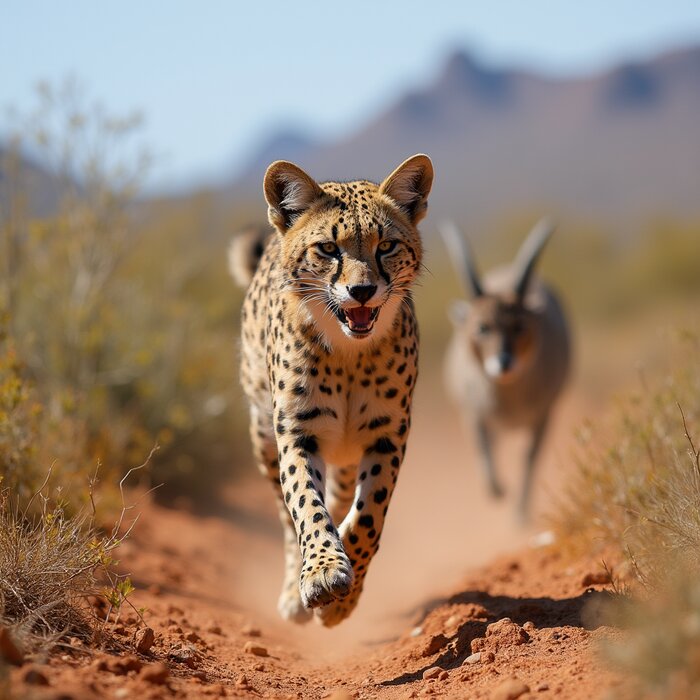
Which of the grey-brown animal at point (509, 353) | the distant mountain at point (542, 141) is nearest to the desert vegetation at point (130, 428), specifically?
the grey-brown animal at point (509, 353)

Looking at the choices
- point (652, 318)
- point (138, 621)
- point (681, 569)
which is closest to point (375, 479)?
point (138, 621)

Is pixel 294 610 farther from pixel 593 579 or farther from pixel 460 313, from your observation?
pixel 460 313

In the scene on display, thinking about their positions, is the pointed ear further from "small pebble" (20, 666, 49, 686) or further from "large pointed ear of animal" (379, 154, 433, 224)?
"small pebble" (20, 666, 49, 686)

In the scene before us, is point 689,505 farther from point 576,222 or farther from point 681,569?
point 576,222

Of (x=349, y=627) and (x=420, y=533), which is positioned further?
(x=420, y=533)

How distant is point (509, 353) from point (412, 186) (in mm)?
5555

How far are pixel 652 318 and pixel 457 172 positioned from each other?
240 ft

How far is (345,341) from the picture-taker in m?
5.55

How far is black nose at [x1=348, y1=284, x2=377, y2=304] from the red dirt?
1.80 metres

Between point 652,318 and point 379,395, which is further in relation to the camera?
point 652,318

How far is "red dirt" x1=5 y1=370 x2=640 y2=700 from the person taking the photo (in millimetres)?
4203

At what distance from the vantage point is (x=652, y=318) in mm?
23406

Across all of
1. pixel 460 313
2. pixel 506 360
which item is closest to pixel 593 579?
pixel 506 360

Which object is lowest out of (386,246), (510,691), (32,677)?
(510,691)
